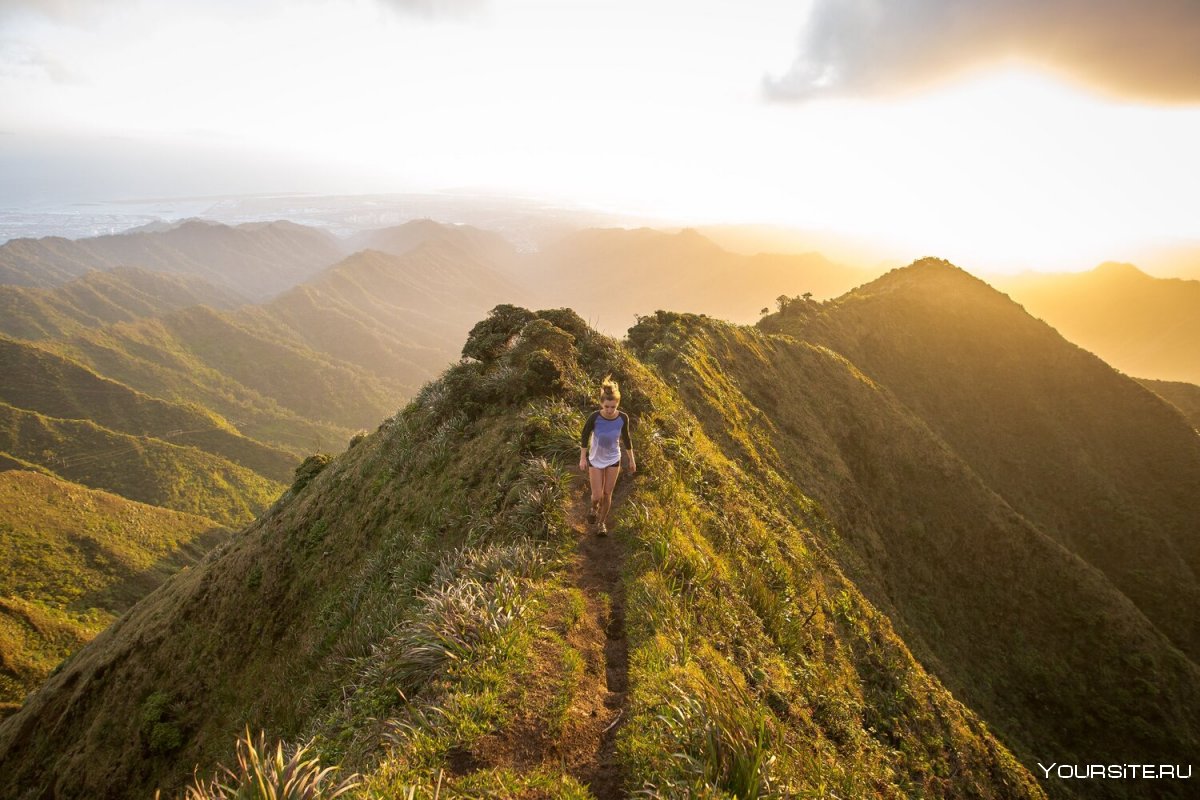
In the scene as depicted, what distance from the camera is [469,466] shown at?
1204 centimetres

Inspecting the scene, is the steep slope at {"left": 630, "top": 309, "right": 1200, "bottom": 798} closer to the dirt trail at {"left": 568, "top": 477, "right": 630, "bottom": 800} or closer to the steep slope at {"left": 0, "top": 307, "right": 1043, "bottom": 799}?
the steep slope at {"left": 0, "top": 307, "right": 1043, "bottom": 799}

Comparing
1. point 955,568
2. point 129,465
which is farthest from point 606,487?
point 129,465

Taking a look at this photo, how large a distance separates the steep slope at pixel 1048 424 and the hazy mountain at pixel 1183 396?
24208mm

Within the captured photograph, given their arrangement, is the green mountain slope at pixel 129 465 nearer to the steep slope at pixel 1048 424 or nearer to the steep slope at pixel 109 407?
the steep slope at pixel 109 407

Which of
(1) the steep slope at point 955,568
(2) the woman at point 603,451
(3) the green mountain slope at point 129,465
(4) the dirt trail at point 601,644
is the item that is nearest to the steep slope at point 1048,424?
(1) the steep slope at point 955,568

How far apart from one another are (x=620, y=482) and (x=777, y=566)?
449cm

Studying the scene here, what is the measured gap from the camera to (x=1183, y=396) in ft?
209

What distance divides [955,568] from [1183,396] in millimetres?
68687

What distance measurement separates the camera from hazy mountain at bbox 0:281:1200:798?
586cm

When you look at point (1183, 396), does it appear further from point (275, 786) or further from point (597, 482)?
point (275, 786)

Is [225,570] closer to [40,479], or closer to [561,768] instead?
[561,768]

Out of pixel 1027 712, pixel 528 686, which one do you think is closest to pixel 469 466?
pixel 528 686

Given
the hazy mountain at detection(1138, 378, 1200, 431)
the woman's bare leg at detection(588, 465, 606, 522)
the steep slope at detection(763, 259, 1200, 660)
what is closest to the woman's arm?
the woman's bare leg at detection(588, 465, 606, 522)

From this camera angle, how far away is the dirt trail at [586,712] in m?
5.19
